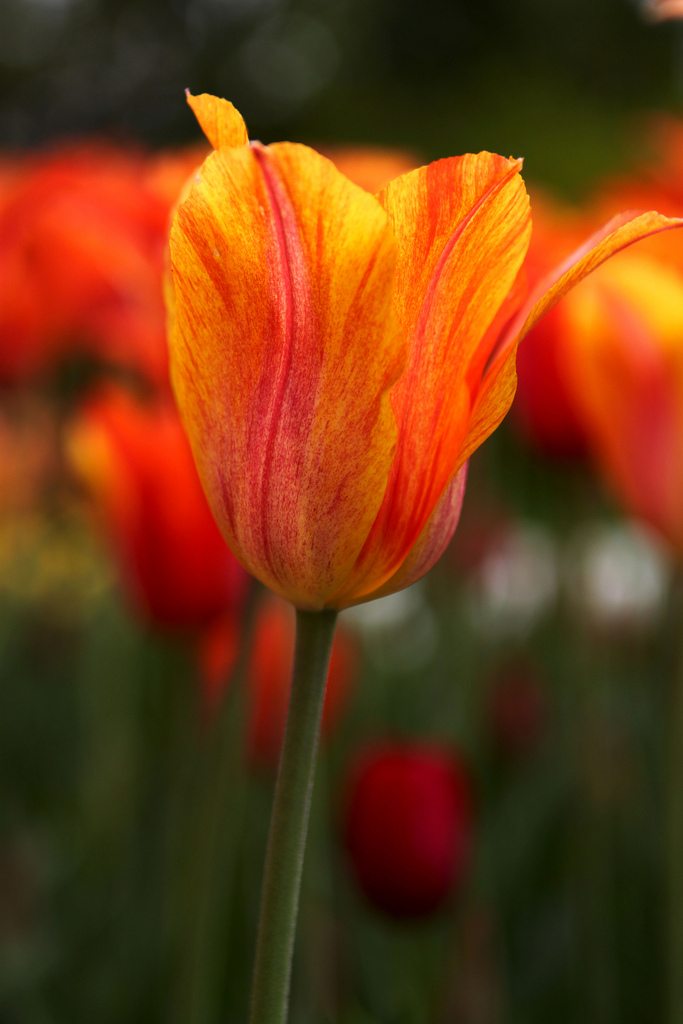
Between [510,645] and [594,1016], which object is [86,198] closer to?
[594,1016]

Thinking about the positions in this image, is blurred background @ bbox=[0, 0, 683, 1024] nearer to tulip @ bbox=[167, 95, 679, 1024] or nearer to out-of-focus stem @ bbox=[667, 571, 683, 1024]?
out-of-focus stem @ bbox=[667, 571, 683, 1024]

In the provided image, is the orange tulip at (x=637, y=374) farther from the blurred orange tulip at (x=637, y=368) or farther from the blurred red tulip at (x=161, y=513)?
the blurred red tulip at (x=161, y=513)

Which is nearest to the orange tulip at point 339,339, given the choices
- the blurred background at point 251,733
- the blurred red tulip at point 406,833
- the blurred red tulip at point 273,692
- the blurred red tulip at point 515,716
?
the blurred background at point 251,733

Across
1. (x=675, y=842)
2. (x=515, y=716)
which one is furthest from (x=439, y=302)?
(x=515, y=716)

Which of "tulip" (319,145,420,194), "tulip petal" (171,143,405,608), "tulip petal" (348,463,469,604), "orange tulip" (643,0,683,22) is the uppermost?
"tulip" (319,145,420,194)

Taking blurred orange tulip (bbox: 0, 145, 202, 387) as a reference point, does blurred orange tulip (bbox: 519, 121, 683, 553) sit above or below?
below

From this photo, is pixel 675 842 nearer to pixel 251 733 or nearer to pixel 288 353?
pixel 251 733

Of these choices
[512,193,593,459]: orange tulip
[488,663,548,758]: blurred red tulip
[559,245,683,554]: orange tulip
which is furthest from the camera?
[488,663,548,758]: blurred red tulip

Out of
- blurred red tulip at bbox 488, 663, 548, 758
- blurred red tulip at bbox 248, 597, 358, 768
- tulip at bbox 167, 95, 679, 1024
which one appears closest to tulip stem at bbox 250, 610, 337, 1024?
tulip at bbox 167, 95, 679, 1024

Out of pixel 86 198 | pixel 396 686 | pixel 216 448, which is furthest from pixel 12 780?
pixel 216 448
